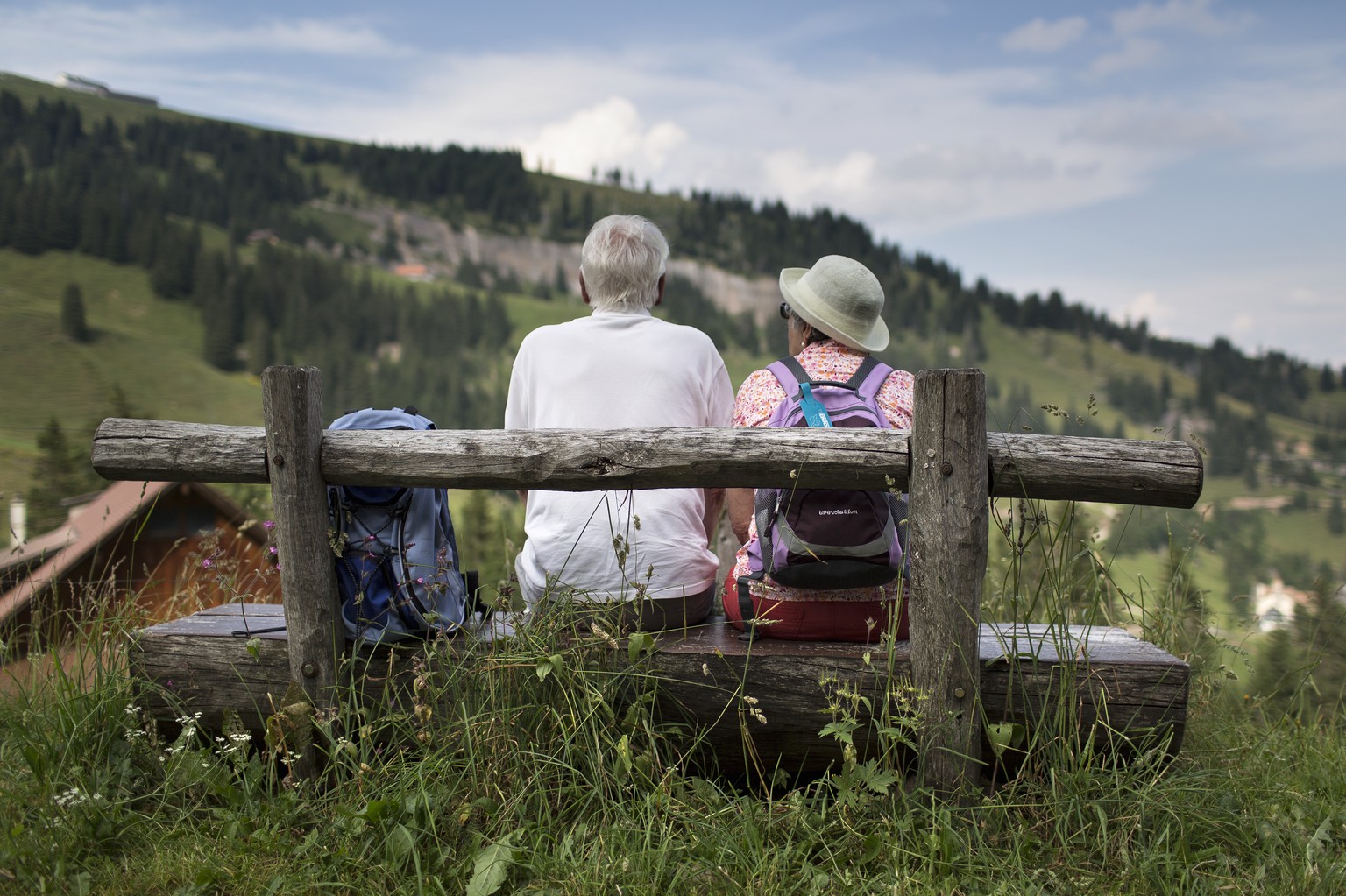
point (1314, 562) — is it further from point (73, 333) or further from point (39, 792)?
point (73, 333)

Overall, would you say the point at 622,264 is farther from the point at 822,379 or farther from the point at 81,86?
the point at 81,86

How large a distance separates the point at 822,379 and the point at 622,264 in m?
0.91

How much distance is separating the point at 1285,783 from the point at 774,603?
202 cm

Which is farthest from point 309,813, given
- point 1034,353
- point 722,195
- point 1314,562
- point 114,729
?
point 722,195

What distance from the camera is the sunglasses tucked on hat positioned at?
134 inches

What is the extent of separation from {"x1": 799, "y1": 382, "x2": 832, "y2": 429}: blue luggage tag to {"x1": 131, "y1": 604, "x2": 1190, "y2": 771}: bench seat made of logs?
2.50 feet

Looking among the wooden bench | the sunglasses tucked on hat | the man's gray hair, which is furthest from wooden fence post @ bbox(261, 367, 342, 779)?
the sunglasses tucked on hat

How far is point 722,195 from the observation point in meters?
194

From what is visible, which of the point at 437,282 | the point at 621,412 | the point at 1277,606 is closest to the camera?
the point at 621,412

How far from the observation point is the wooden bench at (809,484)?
110 inches

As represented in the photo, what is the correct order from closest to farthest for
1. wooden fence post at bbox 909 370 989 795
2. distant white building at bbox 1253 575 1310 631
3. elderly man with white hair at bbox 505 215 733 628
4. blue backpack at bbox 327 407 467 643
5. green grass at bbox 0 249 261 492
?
1. wooden fence post at bbox 909 370 989 795
2. blue backpack at bbox 327 407 467 643
3. elderly man with white hair at bbox 505 215 733 628
4. distant white building at bbox 1253 575 1310 631
5. green grass at bbox 0 249 261 492

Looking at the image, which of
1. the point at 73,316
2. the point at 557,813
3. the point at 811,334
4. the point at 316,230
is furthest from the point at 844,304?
the point at 316,230

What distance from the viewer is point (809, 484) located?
9.29ft

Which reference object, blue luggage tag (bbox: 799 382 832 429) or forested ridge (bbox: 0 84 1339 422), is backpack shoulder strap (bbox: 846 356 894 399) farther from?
forested ridge (bbox: 0 84 1339 422)
